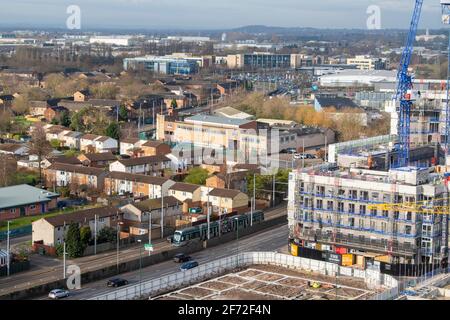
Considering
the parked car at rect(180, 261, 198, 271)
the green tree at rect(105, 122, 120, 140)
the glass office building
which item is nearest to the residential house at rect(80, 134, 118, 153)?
the green tree at rect(105, 122, 120, 140)

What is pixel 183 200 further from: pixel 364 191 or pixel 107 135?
pixel 107 135

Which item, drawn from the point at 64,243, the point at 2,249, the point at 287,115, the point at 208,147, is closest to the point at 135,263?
the point at 64,243

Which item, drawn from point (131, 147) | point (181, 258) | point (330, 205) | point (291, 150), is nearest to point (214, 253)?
point (181, 258)

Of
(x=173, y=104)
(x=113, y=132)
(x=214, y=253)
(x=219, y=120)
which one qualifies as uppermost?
(x=219, y=120)

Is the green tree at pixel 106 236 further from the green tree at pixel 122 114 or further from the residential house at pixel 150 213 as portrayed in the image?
the green tree at pixel 122 114

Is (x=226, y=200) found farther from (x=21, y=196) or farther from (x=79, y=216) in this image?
Answer: (x=21, y=196)

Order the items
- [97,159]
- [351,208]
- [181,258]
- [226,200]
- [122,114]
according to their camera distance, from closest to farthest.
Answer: [351,208]
[181,258]
[226,200]
[97,159]
[122,114]

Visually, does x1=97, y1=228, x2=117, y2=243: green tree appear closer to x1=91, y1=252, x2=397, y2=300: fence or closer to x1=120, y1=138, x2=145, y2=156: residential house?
x1=91, y1=252, x2=397, y2=300: fence
